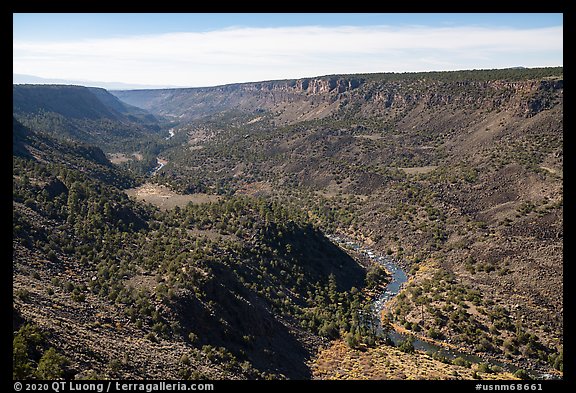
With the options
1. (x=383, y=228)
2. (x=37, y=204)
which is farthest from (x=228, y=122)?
(x=37, y=204)

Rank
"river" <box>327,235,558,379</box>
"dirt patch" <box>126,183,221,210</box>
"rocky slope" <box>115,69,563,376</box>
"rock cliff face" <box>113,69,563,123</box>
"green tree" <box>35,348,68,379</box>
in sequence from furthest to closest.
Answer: "rock cliff face" <box>113,69,563,123</box> → "dirt patch" <box>126,183,221,210</box> → "rocky slope" <box>115,69,563,376</box> → "river" <box>327,235,558,379</box> → "green tree" <box>35,348,68,379</box>

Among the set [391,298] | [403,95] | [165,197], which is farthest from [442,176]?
[403,95]

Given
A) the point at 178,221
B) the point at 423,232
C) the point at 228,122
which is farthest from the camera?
the point at 228,122

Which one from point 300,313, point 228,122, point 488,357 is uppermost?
point 228,122

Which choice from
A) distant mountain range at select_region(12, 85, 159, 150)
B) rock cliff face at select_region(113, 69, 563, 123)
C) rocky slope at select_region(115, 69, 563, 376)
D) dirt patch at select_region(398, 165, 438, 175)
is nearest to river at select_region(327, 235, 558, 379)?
rocky slope at select_region(115, 69, 563, 376)

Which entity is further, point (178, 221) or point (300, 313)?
point (178, 221)

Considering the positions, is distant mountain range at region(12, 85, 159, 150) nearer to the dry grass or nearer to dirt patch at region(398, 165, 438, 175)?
dirt patch at region(398, 165, 438, 175)

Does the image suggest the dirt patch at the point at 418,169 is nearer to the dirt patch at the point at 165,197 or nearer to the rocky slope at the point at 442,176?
the rocky slope at the point at 442,176
